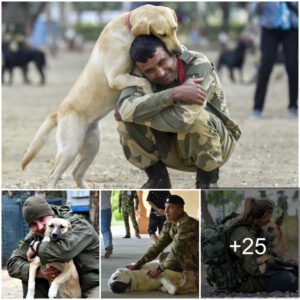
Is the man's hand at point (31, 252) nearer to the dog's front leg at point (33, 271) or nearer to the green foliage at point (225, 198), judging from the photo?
the dog's front leg at point (33, 271)

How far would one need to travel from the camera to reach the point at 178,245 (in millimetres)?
4590

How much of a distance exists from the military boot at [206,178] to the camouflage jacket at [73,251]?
0.95 m

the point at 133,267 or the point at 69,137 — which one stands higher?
the point at 69,137

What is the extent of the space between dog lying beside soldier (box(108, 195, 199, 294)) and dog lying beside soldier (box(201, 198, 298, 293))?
108 mm

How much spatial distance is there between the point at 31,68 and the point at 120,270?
2172 cm

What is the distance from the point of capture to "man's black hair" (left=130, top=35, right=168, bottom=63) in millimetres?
4984

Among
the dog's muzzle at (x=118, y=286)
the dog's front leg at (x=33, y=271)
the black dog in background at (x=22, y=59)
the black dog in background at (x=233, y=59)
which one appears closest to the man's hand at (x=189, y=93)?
the dog's muzzle at (x=118, y=286)

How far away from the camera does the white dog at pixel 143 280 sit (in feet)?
15.1

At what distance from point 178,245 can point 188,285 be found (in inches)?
8.5

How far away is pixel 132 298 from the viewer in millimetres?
4625

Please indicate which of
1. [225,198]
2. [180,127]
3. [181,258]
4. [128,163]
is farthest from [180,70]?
[128,163]

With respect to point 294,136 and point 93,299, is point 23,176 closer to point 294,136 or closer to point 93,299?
point 93,299

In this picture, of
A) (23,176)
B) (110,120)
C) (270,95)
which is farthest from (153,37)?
(270,95)

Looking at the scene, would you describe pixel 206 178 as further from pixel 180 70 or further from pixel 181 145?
pixel 180 70
